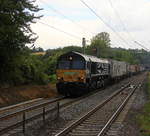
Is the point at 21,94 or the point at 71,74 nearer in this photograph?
the point at 21,94

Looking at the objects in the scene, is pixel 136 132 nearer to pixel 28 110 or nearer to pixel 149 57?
pixel 28 110

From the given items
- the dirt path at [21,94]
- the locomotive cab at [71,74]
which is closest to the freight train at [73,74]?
the locomotive cab at [71,74]

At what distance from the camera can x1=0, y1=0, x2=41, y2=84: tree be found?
72.6ft

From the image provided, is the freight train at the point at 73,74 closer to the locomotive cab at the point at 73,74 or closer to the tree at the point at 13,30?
the locomotive cab at the point at 73,74

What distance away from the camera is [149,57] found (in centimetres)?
18738

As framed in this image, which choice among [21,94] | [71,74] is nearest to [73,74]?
[71,74]

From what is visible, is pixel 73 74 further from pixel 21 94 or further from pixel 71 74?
pixel 21 94

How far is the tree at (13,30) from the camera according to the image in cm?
2212

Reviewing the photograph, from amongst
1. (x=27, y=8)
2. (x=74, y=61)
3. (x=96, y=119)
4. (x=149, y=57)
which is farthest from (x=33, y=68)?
(x=149, y=57)

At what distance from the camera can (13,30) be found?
22.1 metres

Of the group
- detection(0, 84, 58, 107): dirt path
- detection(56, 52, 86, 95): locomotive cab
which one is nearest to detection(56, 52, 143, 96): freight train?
detection(56, 52, 86, 95): locomotive cab

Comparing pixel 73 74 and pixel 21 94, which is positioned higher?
pixel 73 74

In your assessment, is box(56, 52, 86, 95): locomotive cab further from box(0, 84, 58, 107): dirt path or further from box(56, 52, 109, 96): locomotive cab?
box(0, 84, 58, 107): dirt path

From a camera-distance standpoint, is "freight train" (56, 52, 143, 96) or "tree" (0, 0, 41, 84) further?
"freight train" (56, 52, 143, 96)
